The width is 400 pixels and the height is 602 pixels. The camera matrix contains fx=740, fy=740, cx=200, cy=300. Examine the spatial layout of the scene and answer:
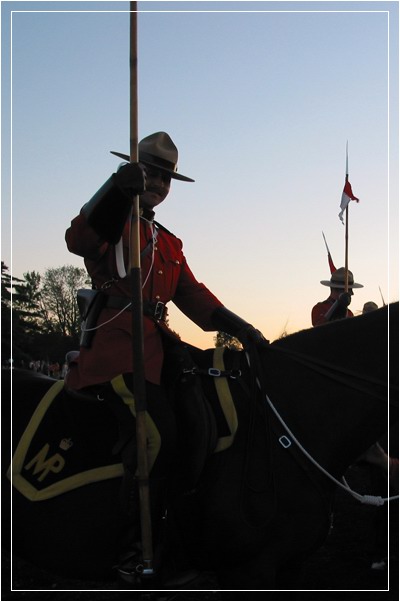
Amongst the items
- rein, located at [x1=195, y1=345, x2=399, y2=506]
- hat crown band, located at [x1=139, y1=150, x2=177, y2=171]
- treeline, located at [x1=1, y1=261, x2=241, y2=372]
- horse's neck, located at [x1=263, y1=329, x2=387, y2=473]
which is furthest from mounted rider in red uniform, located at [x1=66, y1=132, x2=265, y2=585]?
treeline, located at [x1=1, y1=261, x2=241, y2=372]

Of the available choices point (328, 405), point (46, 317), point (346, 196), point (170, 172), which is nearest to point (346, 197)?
point (346, 196)

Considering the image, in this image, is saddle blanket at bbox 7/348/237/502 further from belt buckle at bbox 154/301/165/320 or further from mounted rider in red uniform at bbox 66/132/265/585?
belt buckle at bbox 154/301/165/320

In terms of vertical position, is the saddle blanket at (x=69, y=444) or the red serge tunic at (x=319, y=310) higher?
the red serge tunic at (x=319, y=310)

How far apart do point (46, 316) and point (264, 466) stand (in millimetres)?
41242

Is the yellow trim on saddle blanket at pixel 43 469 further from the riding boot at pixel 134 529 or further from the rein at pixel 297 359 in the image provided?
the rein at pixel 297 359

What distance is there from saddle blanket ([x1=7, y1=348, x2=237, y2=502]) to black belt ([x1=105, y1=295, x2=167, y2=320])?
48 cm

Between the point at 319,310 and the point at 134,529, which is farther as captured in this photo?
the point at 319,310

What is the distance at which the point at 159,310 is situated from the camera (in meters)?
4.89

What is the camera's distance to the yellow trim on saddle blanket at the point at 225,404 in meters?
4.33

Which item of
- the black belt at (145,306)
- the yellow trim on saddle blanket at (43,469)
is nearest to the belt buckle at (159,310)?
the black belt at (145,306)

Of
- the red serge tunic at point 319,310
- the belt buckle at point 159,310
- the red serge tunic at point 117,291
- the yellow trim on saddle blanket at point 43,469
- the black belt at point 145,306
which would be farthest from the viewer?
the red serge tunic at point 319,310

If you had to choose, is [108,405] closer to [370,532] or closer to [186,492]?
[186,492]

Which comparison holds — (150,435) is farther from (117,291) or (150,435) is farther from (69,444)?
(117,291)

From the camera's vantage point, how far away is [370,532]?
26.4 ft
